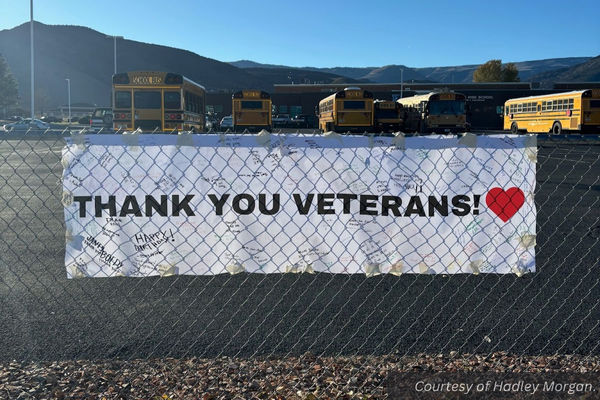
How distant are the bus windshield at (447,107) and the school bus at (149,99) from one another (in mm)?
15967

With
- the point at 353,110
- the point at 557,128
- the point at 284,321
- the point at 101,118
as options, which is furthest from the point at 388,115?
the point at 284,321

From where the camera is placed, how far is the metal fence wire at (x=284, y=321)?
3643mm

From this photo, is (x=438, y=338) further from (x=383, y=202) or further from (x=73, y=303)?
(x=73, y=303)

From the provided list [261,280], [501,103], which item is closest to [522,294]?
[261,280]

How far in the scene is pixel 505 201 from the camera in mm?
Answer: 3422

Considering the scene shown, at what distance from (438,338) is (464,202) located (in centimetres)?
150

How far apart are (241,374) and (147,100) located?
21.7 metres

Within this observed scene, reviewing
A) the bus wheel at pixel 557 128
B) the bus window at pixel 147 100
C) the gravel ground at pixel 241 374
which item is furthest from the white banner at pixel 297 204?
the bus wheel at pixel 557 128

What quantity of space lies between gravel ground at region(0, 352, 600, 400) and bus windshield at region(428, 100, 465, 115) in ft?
103

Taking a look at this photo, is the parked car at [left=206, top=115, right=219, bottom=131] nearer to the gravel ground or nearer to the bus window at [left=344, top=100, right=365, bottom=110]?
the bus window at [left=344, top=100, right=365, bottom=110]

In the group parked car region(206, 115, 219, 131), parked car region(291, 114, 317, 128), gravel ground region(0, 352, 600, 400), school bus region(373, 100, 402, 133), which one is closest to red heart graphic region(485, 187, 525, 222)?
gravel ground region(0, 352, 600, 400)

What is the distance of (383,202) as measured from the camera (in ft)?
11.2

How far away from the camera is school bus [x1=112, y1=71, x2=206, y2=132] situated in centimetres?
2391

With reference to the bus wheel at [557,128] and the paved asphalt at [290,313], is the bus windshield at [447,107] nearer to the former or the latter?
the bus wheel at [557,128]
